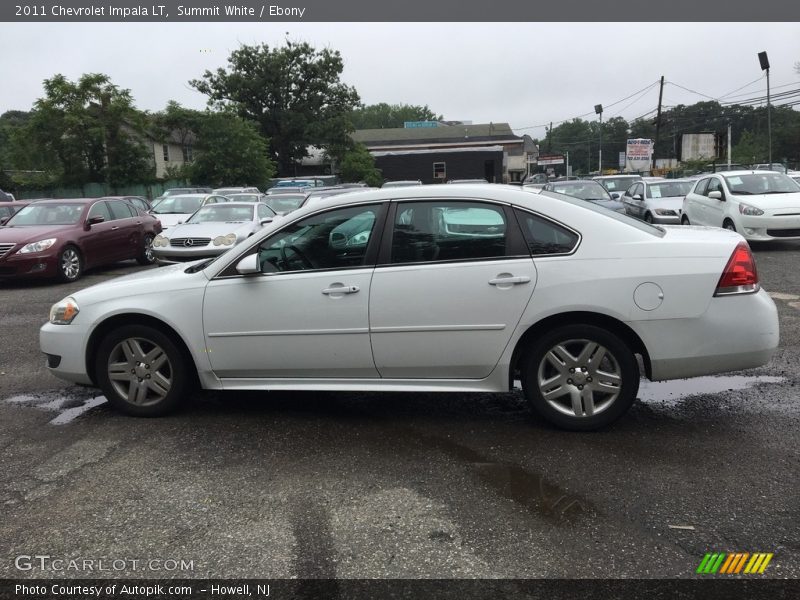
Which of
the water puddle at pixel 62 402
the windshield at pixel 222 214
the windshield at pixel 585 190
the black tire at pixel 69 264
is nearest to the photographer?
the water puddle at pixel 62 402

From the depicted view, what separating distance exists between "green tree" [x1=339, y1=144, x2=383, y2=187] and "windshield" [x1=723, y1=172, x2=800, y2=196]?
34395 millimetres

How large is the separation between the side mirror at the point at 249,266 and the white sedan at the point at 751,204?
1098 centimetres

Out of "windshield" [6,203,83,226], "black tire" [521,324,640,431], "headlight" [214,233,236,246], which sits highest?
"windshield" [6,203,83,226]

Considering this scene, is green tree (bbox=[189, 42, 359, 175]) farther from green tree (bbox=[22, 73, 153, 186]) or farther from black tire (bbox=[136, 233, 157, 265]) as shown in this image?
black tire (bbox=[136, 233, 157, 265])

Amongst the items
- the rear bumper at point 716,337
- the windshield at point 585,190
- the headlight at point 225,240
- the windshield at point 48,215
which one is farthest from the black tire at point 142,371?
the windshield at point 585,190

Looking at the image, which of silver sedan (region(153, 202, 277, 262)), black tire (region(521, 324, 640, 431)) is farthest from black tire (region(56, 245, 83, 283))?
black tire (region(521, 324, 640, 431))

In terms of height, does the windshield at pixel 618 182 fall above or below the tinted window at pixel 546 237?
above

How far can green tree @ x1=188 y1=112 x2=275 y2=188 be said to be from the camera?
1490 inches

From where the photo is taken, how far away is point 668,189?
17.3 metres

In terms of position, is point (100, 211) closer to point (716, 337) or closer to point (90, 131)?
point (716, 337)

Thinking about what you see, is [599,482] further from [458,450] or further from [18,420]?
[18,420]

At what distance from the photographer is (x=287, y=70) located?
168ft

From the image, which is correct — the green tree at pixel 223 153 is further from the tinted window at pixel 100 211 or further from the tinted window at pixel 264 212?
the tinted window at pixel 100 211

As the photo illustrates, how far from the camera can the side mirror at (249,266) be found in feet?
14.7
